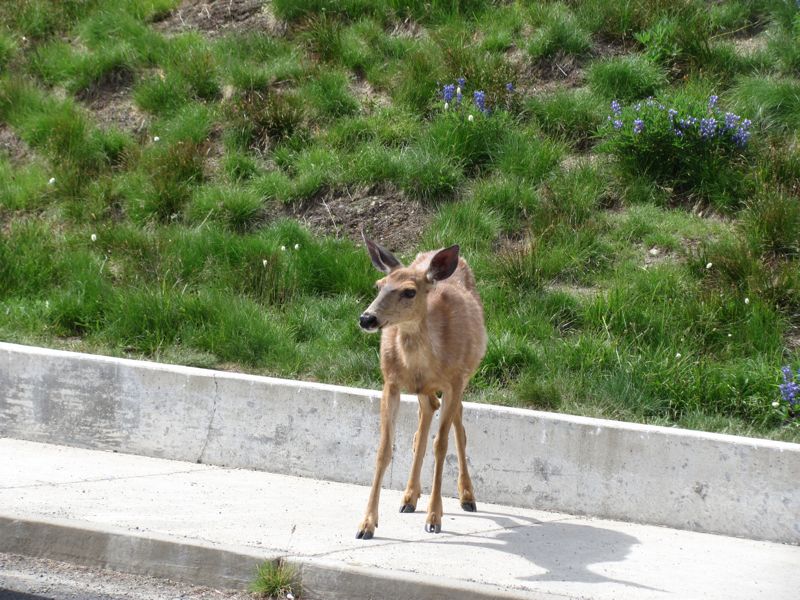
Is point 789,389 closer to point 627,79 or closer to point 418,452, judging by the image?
point 418,452

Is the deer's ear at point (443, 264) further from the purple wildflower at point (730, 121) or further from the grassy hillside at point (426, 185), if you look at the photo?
the purple wildflower at point (730, 121)

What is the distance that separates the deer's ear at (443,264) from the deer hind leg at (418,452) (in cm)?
89

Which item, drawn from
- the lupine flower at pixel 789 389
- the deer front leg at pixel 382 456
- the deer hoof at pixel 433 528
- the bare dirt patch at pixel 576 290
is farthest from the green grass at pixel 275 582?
the bare dirt patch at pixel 576 290

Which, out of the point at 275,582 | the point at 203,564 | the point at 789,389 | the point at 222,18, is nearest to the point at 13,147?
the point at 222,18

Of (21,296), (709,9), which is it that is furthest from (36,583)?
(709,9)

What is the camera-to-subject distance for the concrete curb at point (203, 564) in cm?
547

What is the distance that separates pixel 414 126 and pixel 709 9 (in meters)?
3.66

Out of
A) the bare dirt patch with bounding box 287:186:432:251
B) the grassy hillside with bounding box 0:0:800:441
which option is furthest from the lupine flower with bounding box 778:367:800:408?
the bare dirt patch with bounding box 287:186:432:251

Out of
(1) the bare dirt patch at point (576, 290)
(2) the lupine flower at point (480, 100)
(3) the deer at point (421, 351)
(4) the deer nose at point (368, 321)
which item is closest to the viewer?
(4) the deer nose at point (368, 321)

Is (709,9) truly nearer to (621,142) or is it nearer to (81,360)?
(621,142)

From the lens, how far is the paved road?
18.1 feet

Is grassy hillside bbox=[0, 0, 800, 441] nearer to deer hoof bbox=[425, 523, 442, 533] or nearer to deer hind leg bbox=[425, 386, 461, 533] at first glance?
deer hind leg bbox=[425, 386, 461, 533]

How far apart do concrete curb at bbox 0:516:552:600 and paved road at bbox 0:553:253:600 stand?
0.06m

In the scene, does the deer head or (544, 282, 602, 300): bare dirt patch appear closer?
the deer head
